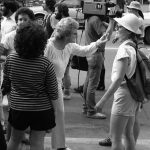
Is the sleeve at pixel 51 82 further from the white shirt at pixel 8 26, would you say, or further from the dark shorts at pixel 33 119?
the white shirt at pixel 8 26

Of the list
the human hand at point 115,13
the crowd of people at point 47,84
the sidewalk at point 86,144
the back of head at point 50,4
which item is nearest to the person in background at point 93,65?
the human hand at point 115,13

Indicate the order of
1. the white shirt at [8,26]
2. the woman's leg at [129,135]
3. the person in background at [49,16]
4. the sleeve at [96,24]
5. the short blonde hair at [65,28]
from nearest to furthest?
the woman's leg at [129,135] → the short blonde hair at [65,28] → the white shirt at [8,26] → the sleeve at [96,24] → the person in background at [49,16]

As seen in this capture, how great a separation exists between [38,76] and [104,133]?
2.49 meters

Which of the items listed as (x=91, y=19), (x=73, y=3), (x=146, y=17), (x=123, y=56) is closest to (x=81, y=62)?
(x=91, y=19)

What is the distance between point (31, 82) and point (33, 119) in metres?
0.34

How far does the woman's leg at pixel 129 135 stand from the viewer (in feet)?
14.5

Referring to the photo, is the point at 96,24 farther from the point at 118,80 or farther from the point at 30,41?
the point at 30,41

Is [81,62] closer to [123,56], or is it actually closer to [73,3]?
[123,56]

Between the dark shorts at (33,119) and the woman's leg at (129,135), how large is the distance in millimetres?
772

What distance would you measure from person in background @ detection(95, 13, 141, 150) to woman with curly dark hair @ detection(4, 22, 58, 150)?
0.51 m

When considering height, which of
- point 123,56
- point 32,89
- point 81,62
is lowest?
point 81,62

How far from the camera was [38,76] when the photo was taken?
158 inches

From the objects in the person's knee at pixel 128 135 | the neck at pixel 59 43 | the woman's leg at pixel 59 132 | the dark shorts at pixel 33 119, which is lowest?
the woman's leg at pixel 59 132

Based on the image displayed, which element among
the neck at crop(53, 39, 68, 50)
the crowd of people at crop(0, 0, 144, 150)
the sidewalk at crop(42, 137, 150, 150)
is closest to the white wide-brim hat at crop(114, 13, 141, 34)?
the crowd of people at crop(0, 0, 144, 150)
